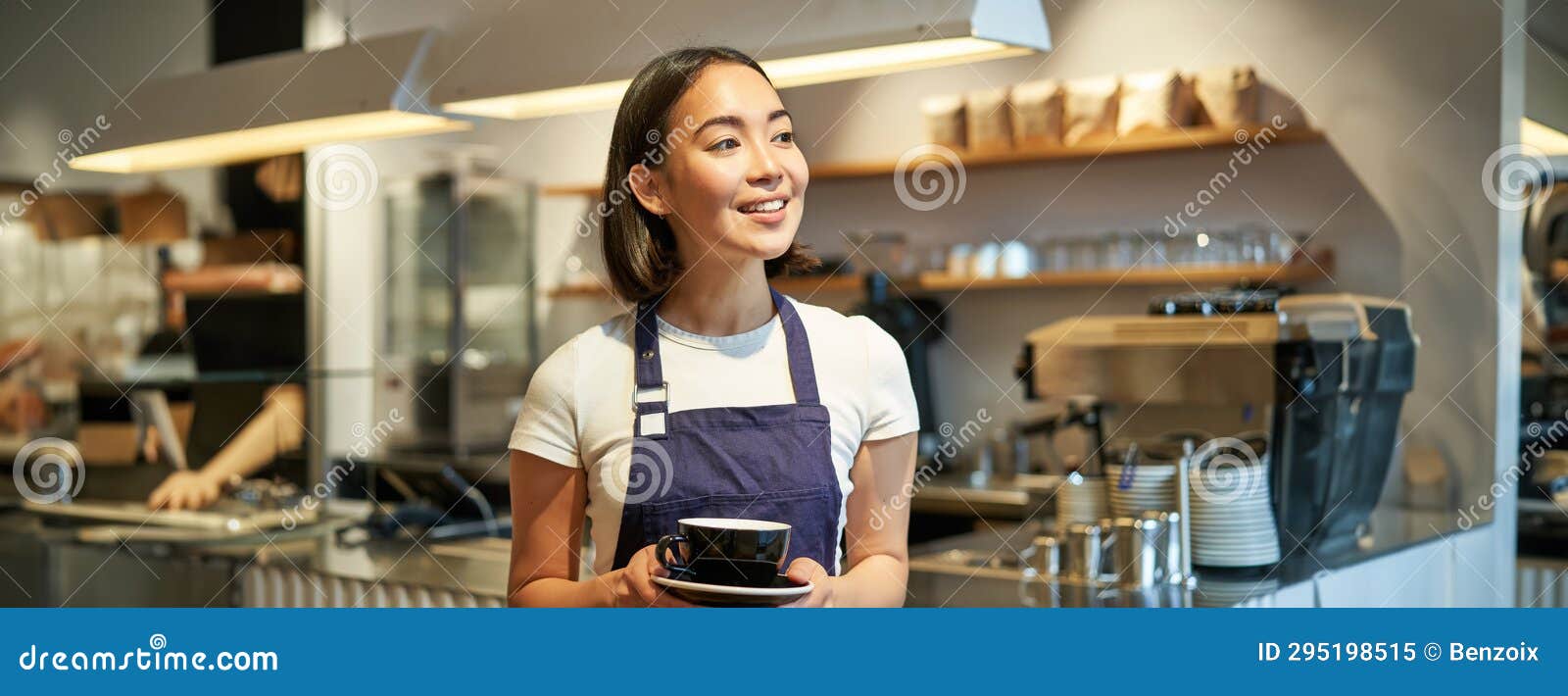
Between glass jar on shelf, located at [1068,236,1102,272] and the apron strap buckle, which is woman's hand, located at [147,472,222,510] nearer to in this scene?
the apron strap buckle

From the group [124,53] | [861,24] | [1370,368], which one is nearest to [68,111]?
[124,53]

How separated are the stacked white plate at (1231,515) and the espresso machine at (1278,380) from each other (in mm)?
98

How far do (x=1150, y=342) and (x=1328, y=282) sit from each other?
1730 mm

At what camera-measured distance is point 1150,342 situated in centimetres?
276

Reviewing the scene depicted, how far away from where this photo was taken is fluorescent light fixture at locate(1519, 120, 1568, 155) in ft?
12.1

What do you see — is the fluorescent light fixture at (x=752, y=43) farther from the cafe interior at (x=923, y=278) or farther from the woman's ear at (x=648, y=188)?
the woman's ear at (x=648, y=188)

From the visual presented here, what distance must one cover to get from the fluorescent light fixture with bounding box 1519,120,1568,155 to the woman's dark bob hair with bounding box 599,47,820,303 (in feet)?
9.57

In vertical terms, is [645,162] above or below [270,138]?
below

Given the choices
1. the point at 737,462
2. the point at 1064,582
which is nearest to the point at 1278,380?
the point at 1064,582

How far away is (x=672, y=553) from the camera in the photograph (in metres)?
1.37

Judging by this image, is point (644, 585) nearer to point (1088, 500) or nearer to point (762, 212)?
point (762, 212)

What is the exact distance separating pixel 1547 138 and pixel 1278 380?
1.62 m

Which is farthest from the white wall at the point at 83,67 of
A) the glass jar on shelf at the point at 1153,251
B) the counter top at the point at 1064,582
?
the counter top at the point at 1064,582

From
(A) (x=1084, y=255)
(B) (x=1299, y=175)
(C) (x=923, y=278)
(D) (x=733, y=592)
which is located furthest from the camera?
(C) (x=923, y=278)
